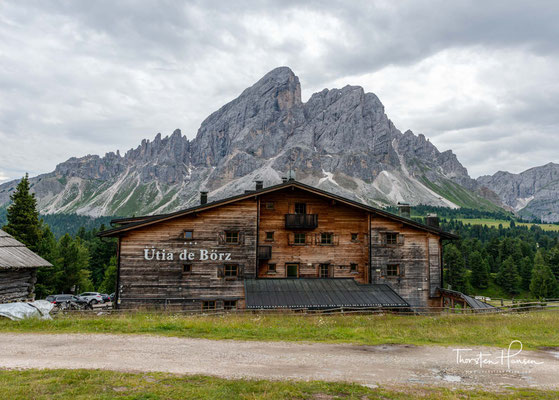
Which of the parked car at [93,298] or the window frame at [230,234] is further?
the parked car at [93,298]

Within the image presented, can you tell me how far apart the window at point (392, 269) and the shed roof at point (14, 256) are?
29.7m

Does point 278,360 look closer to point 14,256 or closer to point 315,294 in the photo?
point 315,294

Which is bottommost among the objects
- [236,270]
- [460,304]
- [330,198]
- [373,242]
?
[460,304]

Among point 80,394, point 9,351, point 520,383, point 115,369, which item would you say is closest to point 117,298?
point 9,351

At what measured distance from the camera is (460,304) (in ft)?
104

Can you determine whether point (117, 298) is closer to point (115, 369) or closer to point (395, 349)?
point (115, 369)

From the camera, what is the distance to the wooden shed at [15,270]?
2570 centimetres

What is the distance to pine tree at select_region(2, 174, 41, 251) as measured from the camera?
155 feet

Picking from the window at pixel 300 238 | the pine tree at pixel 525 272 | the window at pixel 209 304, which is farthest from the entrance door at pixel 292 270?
the pine tree at pixel 525 272

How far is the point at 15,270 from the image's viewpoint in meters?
26.8

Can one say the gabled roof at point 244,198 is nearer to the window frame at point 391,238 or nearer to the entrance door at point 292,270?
the window frame at point 391,238

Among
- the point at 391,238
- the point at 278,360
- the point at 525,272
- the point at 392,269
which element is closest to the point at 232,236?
the point at 391,238

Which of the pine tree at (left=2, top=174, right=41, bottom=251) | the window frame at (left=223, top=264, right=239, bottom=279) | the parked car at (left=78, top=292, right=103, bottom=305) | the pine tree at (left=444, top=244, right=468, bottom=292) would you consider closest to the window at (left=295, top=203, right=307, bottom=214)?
the window frame at (left=223, top=264, right=239, bottom=279)

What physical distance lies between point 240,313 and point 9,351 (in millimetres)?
13822
